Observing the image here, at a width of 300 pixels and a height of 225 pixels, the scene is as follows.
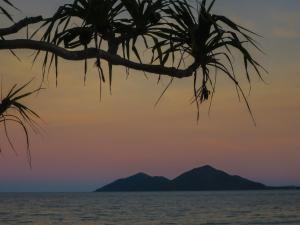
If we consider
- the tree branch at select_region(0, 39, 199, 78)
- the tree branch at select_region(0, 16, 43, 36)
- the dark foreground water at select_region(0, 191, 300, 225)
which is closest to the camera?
the tree branch at select_region(0, 39, 199, 78)

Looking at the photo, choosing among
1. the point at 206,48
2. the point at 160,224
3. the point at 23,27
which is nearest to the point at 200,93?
the point at 206,48

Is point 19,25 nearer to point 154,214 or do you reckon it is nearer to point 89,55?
point 89,55

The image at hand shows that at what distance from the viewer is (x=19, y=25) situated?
350cm

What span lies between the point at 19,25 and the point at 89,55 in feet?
1.44

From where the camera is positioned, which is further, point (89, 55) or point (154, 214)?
point (154, 214)

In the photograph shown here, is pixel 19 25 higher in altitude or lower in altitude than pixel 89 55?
higher

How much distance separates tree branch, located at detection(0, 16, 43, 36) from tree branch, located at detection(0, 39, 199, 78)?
0.22 metres

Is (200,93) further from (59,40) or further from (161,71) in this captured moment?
(59,40)

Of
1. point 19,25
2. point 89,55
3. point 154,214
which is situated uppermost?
point 154,214

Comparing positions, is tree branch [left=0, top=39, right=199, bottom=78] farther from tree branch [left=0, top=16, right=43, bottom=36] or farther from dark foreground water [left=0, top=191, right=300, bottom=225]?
dark foreground water [left=0, top=191, right=300, bottom=225]

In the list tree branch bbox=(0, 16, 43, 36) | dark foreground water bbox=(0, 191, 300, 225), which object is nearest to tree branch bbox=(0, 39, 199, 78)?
tree branch bbox=(0, 16, 43, 36)

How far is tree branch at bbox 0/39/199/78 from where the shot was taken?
10.7 feet

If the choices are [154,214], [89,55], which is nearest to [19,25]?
[89,55]

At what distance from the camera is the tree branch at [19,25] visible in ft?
11.4
